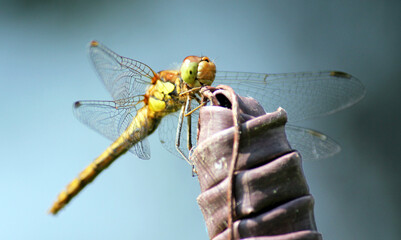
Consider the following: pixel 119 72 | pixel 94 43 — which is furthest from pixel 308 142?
pixel 94 43

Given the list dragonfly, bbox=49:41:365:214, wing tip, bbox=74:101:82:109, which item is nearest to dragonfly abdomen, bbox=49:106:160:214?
dragonfly, bbox=49:41:365:214

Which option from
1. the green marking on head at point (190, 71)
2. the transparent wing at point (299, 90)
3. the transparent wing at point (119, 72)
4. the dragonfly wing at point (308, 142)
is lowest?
the dragonfly wing at point (308, 142)

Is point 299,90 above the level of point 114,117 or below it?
below

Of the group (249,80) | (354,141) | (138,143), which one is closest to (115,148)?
(138,143)

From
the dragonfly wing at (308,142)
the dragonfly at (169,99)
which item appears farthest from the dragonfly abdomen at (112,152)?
the dragonfly wing at (308,142)

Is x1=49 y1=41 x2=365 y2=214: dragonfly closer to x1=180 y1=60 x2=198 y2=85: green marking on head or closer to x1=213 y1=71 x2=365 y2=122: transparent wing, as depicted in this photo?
x1=213 y1=71 x2=365 y2=122: transparent wing

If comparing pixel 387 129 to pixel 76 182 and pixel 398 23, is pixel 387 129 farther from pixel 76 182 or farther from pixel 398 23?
pixel 76 182

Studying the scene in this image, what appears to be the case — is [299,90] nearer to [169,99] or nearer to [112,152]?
[169,99]

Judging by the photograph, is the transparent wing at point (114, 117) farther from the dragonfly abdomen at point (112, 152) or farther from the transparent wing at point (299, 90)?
the transparent wing at point (299, 90)
